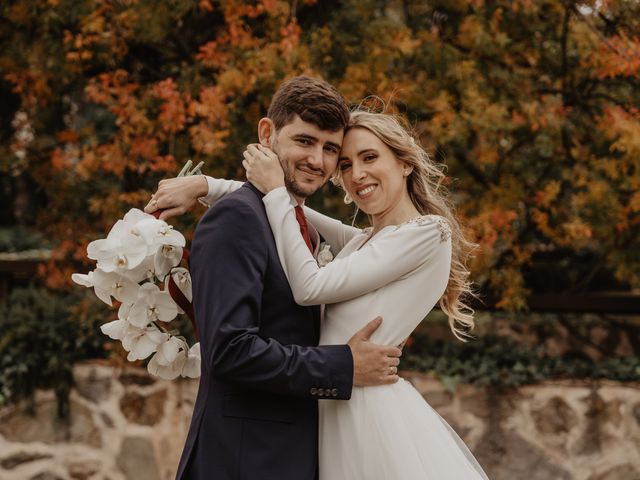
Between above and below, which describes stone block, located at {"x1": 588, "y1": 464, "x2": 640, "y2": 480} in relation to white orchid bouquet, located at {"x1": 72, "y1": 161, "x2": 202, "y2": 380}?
below

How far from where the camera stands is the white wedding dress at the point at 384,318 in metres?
2.31

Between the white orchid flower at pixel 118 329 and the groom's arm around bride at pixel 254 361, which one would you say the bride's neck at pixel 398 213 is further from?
the white orchid flower at pixel 118 329

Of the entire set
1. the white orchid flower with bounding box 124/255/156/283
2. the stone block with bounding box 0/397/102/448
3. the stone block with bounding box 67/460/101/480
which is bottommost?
the stone block with bounding box 67/460/101/480

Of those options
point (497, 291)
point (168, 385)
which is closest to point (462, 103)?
point (497, 291)

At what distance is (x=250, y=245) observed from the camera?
2.21 meters

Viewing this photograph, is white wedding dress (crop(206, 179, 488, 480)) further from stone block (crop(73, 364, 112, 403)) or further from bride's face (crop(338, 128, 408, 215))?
stone block (crop(73, 364, 112, 403))

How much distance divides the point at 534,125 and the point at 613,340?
9.78 feet

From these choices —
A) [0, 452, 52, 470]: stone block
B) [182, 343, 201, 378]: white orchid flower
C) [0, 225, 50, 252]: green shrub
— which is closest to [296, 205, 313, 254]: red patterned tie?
[182, 343, 201, 378]: white orchid flower

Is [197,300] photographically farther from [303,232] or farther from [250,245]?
[303,232]

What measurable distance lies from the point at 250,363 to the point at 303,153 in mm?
738

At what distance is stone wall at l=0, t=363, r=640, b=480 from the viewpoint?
507 centimetres

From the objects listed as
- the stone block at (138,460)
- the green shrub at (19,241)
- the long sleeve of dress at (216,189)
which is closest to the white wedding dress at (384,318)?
the long sleeve of dress at (216,189)

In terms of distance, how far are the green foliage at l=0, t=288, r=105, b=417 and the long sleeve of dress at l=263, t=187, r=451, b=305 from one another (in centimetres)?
350

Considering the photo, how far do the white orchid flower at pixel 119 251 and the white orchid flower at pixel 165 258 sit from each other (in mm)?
60
